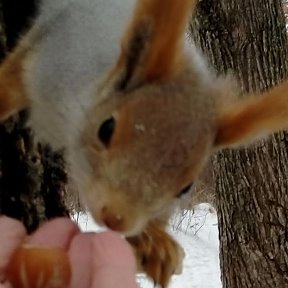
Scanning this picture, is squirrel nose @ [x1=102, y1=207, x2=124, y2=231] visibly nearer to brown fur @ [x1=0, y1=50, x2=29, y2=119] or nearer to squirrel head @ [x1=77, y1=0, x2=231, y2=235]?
squirrel head @ [x1=77, y1=0, x2=231, y2=235]

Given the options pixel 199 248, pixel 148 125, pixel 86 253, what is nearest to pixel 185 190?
pixel 148 125

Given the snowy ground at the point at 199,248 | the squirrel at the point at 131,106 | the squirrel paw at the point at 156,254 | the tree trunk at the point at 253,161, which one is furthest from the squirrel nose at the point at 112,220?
the snowy ground at the point at 199,248

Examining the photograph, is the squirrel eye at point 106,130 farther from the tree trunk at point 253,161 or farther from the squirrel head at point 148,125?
the tree trunk at point 253,161

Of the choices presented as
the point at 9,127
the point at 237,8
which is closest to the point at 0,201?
the point at 9,127

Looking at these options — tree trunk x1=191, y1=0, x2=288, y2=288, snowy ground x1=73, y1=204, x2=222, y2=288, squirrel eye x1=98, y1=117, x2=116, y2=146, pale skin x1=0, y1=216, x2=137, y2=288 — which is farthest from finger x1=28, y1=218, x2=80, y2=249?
snowy ground x1=73, y1=204, x2=222, y2=288

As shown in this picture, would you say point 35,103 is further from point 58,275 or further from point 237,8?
point 237,8

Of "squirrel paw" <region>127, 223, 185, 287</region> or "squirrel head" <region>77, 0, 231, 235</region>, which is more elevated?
"squirrel head" <region>77, 0, 231, 235</region>

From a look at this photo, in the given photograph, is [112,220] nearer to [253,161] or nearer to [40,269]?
[40,269]
